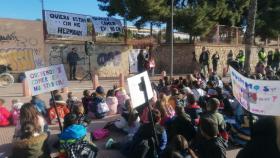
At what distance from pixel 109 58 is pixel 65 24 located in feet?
12.5

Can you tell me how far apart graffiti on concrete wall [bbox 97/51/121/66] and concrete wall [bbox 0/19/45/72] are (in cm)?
346

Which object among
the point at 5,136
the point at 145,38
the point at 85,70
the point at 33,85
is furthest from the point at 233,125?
the point at 145,38

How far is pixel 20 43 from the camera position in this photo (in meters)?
23.1

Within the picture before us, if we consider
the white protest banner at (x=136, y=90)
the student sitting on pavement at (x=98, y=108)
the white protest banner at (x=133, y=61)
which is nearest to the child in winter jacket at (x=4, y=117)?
the student sitting on pavement at (x=98, y=108)

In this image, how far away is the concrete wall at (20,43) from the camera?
22.5 meters

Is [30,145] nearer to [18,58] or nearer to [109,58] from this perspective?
[18,58]

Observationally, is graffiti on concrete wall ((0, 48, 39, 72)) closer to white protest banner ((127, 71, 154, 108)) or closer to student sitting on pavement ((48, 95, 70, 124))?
student sitting on pavement ((48, 95, 70, 124))

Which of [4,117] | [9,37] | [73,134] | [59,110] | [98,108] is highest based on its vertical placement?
[9,37]

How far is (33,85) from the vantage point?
316 inches

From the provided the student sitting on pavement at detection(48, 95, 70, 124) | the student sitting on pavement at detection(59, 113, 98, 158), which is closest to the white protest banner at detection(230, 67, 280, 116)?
the student sitting on pavement at detection(59, 113, 98, 158)

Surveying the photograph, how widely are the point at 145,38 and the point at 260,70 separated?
43.7 ft

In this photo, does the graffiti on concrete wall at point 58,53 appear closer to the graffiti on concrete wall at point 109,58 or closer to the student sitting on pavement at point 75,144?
the graffiti on concrete wall at point 109,58

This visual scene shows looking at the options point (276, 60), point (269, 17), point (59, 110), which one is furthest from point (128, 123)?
point (269, 17)

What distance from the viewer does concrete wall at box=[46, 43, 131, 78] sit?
23500 mm
